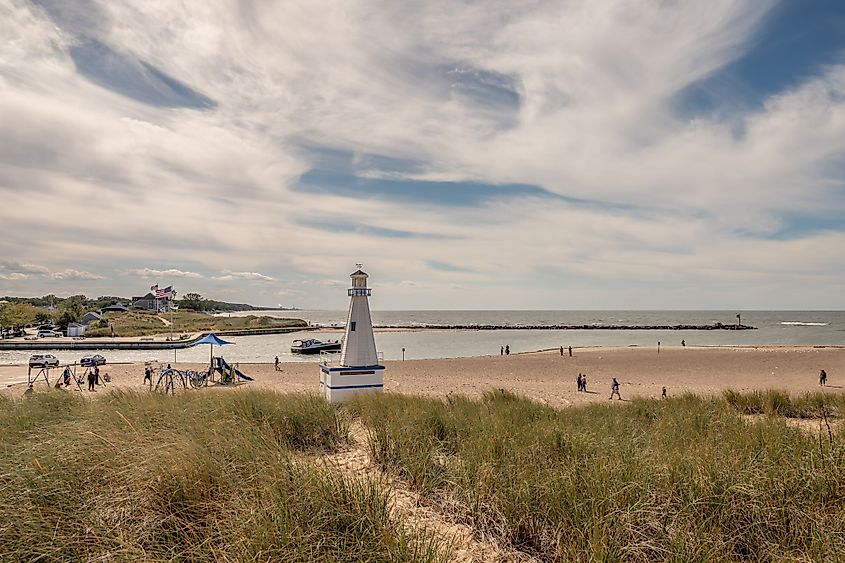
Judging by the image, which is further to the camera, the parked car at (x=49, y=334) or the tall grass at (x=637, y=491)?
the parked car at (x=49, y=334)

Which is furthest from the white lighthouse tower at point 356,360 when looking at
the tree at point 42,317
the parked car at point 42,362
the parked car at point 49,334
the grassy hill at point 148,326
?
the tree at point 42,317

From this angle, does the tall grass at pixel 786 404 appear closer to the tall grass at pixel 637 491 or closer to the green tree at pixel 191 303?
the tall grass at pixel 637 491

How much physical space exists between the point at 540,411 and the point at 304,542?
22.1 feet

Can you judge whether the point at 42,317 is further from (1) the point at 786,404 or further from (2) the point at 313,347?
(1) the point at 786,404

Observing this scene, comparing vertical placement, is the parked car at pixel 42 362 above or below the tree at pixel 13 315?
below

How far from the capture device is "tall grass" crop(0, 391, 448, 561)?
3.37 metres

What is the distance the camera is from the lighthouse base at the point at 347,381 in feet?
45.5

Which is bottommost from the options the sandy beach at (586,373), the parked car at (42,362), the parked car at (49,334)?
the sandy beach at (586,373)

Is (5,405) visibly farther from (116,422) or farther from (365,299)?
(365,299)

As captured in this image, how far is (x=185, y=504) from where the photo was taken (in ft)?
13.0

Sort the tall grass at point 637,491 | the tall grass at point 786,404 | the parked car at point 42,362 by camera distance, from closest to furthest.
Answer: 1. the tall grass at point 637,491
2. the tall grass at point 786,404
3. the parked car at point 42,362

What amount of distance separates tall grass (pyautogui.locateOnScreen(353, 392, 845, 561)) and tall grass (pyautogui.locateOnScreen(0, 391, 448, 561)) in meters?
0.89

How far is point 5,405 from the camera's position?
29.3 ft

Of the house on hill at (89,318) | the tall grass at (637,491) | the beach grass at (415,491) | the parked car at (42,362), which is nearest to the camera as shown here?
the beach grass at (415,491)
